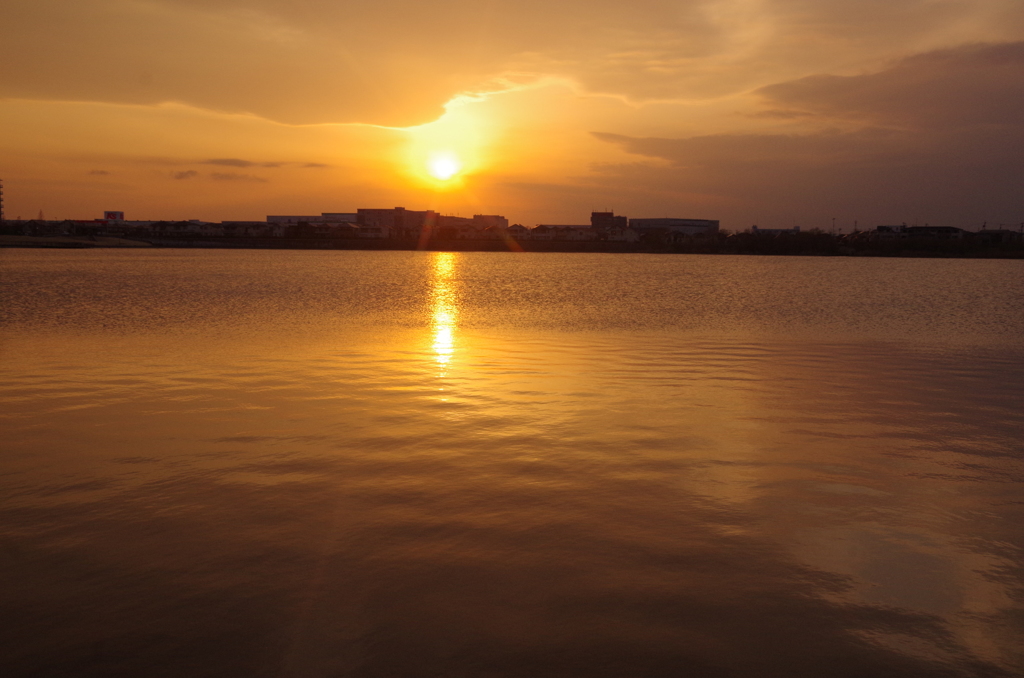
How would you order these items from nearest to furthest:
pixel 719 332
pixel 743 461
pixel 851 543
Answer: pixel 851 543 → pixel 743 461 → pixel 719 332

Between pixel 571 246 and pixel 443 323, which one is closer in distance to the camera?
pixel 443 323

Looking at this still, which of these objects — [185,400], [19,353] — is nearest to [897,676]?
[185,400]

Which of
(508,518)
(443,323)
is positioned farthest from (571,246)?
(508,518)

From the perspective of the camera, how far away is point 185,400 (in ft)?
38.4

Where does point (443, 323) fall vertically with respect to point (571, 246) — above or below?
below

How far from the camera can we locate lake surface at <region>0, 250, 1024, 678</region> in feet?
15.0

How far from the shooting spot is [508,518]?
6.63 m

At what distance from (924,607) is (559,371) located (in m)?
10.1

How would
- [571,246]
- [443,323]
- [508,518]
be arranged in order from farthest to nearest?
[571,246]
[443,323]
[508,518]

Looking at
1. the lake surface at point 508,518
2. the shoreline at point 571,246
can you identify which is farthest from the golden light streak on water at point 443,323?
the shoreline at point 571,246

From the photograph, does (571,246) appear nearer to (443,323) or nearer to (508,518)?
(443,323)

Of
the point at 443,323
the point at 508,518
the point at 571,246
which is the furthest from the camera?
the point at 571,246

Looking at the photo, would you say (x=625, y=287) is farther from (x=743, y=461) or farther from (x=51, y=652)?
(x=51, y=652)

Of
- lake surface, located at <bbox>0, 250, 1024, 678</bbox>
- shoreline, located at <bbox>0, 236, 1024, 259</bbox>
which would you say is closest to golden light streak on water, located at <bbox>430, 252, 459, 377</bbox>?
lake surface, located at <bbox>0, 250, 1024, 678</bbox>
